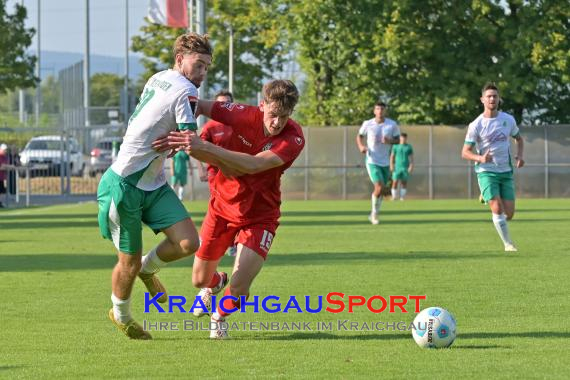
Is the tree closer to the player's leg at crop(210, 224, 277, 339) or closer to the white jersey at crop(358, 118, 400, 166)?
the white jersey at crop(358, 118, 400, 166)

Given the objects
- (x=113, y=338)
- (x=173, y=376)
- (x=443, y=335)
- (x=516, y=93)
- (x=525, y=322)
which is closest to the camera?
(x=173, y=376)

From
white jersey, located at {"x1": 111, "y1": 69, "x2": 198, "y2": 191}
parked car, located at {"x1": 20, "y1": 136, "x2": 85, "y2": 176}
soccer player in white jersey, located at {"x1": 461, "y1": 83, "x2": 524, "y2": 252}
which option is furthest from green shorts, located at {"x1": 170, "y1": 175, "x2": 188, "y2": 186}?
white jersey, located at {"x1": 111, "y1": 69, "x2": 198, "y2": 191}

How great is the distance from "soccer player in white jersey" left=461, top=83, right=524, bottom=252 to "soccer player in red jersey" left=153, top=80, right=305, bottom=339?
837cm

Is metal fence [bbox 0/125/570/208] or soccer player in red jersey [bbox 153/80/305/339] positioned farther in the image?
metal fence [bbox 0/125/570/208]

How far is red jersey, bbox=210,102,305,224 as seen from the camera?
9953 millimetres

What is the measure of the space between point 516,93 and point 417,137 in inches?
147

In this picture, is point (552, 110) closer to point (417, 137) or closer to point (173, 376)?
point (417, 137)

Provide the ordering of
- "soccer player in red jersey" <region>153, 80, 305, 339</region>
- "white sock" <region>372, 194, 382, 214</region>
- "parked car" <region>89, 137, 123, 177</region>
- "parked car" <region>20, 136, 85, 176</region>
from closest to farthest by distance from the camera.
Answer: "soccer player in red jersey" <region>153, 80, 305, 339</region> → "white sock" <region>372, 194, 382, 214</region> → "parked car" <region>20, 136, 85, 176</region> → "parked car" <region>89, 137, 123, 177</region>

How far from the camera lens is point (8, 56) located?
50594 millimetres

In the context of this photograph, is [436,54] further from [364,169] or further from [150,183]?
[150,183]

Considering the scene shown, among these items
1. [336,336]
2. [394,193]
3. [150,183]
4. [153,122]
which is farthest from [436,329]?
[394,193]

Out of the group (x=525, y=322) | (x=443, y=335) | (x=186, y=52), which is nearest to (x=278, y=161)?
(x=186, y=52)

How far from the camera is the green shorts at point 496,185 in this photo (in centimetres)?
1841

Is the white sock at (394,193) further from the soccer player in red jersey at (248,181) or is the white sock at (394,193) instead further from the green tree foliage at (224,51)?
the soccer player in red jersey at (248,181)
